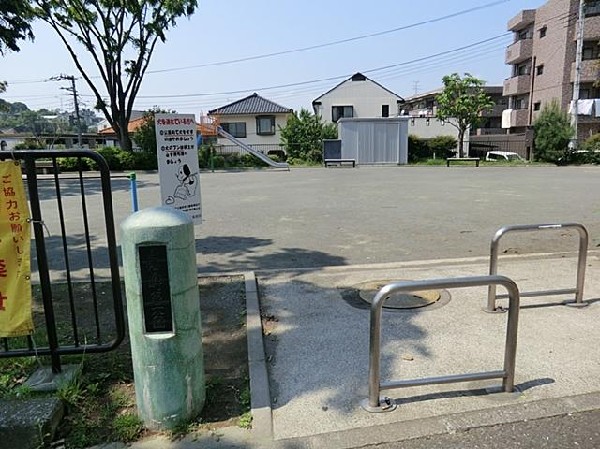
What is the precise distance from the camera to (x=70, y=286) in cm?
310

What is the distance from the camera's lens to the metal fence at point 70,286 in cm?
271

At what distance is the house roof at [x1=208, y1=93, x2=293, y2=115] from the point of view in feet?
129

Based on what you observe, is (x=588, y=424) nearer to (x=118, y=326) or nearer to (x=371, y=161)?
(x=118, y=326)

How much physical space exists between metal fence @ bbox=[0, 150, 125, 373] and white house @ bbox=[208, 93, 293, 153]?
32.4 metres

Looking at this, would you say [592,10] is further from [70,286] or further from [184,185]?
[70,286]

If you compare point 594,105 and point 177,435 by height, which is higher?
point 594,105

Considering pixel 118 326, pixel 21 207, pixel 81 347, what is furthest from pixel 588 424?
pixel 21 207

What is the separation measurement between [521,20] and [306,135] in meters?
21.5

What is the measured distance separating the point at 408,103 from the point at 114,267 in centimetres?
6285

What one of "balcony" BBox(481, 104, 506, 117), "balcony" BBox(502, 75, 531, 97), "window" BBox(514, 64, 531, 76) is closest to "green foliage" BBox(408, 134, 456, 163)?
"balcony" BBox(502, 75, 531, 97)

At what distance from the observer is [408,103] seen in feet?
200

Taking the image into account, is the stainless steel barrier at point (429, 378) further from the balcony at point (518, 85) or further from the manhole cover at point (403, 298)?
the balcony at point (518, 85)

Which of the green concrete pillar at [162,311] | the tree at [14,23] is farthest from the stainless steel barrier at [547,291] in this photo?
the tree at [14,23]

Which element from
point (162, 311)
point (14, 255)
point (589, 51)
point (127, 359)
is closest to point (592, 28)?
point (589, 51)
